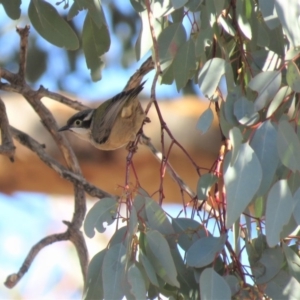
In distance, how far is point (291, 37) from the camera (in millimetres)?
1677

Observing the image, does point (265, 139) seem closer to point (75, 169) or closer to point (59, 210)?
point (75, 169)

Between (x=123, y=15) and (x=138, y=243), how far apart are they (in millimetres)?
2468

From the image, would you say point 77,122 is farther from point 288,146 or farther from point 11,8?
point 288,146

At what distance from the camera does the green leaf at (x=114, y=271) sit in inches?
68.8

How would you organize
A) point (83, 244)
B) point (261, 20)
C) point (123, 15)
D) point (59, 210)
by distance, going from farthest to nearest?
point (59, 210)
point (123, 15)
point (83, 244)
point (261, 20)

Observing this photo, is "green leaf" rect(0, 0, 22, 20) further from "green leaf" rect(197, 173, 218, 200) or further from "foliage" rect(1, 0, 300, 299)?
"green leaf" rect(197, 173, 218, 200)

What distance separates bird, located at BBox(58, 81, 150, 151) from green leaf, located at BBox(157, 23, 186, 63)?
982 millimetres

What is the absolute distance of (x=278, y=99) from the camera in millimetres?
1694

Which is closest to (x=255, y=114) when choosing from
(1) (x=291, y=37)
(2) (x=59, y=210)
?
(1) (x=291, y=37)

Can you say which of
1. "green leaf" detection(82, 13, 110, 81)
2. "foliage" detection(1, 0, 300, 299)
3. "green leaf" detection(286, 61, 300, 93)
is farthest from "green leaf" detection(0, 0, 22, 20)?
"green leaf" detection(286, 61, 300, 93)

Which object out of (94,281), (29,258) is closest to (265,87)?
(94,281)

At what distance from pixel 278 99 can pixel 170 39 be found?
47cm

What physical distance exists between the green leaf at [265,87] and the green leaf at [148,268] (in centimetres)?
42

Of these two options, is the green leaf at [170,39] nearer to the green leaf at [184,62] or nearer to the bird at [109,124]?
the green leaf at [184,62]
